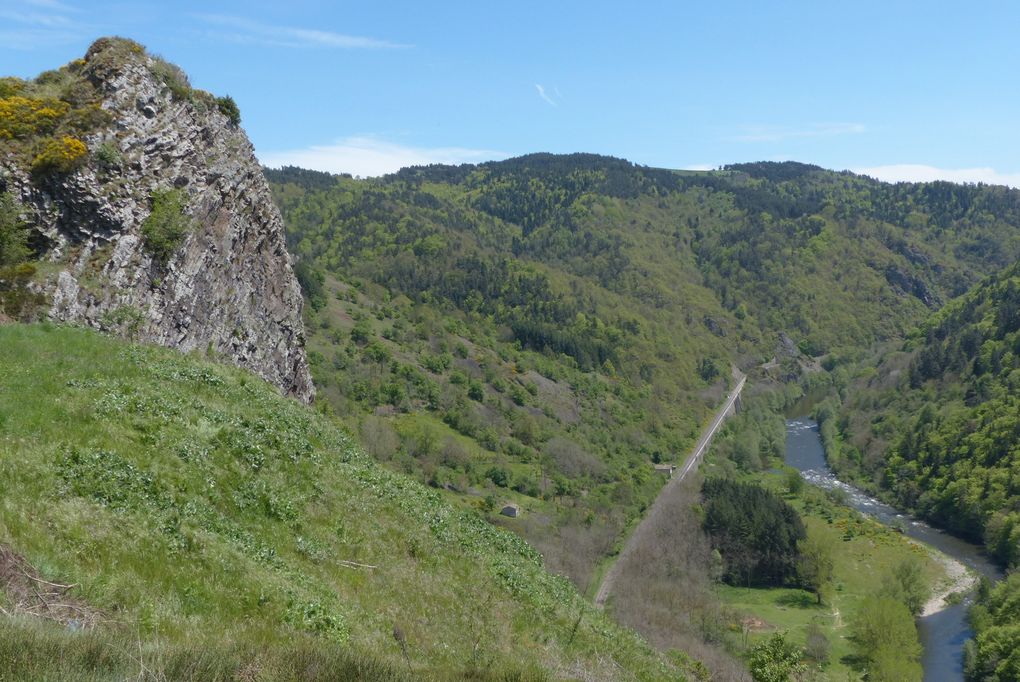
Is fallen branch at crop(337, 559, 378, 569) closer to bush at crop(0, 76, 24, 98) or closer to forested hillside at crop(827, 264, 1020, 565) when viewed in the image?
bush at crop(0, 76, 24, 98)

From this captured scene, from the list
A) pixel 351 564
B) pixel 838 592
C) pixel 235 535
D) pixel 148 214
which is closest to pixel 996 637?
pixel 838 592

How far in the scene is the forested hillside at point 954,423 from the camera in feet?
292

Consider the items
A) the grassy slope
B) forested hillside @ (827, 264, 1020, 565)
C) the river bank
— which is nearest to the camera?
the grassy slope

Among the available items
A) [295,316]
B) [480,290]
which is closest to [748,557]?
[295,316]

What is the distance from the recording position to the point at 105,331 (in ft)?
79.9

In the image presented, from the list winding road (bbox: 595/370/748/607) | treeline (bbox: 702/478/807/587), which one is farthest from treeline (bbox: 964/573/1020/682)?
winding road (bbox: 595/370/748/607)

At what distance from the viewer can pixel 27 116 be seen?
86.3 ft

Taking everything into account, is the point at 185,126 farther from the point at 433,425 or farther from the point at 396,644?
the point at 433,425

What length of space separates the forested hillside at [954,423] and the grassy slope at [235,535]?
264 feet

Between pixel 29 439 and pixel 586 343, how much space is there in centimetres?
15014

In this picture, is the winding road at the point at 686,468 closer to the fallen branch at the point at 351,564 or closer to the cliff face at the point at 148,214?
the cliff face at the point at 148,214

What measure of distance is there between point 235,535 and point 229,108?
2840 cm

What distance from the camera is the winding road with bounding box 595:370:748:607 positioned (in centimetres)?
6606

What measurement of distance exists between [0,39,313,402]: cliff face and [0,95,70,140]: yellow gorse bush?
136 centimetres
